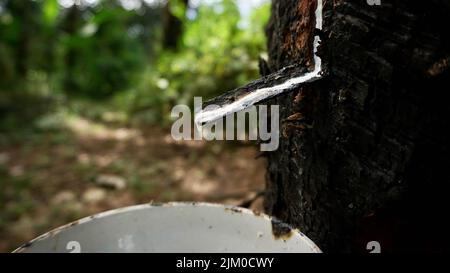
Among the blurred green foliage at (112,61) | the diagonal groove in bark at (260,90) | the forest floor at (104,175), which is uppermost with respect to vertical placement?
the diagonal groove in bark at (260,90)

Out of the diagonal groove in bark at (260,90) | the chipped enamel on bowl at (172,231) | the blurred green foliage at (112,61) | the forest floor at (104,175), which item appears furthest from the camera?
the blurred green foliage at (112,61)

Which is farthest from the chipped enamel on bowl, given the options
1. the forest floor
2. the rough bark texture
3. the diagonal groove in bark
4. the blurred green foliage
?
the blurred green foliage

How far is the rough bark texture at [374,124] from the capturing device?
0.76 meters

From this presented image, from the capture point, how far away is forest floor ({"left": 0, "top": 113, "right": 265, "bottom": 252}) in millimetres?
3218

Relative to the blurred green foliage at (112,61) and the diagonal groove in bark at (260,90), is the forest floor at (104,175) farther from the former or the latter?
the diagonal groove in bark at (260,90)

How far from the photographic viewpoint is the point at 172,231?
38.8 inches

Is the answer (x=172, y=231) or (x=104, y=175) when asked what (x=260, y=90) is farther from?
(x=104, y=175)

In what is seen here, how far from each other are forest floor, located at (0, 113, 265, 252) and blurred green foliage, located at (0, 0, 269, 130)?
72 centimetres

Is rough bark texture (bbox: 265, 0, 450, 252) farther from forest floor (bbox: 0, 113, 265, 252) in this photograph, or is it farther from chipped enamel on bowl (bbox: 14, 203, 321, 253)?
forest floor (bbox: 0, 113, 265, 252)

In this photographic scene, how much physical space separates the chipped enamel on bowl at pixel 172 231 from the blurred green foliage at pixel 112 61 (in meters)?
2.85

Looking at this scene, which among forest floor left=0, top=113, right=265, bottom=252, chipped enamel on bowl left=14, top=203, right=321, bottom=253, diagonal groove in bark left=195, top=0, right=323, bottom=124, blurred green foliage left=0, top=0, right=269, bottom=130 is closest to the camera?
diagonal groove in bark left=195, top=0, right=323, bottom=124

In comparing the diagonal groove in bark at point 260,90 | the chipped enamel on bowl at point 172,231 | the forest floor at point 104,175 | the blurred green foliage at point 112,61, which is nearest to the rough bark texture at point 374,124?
the diagonal groove in bark at point 260,90

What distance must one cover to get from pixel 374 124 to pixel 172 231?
565mm

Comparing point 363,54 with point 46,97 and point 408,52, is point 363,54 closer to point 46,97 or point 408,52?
point 408,52
